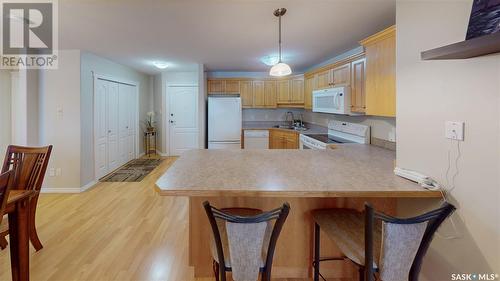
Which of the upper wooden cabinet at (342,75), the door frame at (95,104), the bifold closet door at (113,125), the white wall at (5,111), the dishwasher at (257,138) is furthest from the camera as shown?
the dishwasher at (257,138)

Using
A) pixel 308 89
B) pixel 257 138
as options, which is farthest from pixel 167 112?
pixel 308 89

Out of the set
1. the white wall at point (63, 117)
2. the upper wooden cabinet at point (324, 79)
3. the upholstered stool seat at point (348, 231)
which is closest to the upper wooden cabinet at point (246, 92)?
the upper wooden cabinet at point (324, 79)

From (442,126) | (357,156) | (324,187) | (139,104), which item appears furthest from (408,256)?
(139,104)

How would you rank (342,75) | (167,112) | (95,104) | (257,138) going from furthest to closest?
1. (167,112)
2. (257,138)
3. (95,104)
4. (342,75)

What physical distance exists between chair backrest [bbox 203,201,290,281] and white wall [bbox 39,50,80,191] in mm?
4043

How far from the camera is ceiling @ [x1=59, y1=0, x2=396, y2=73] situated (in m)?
2.54

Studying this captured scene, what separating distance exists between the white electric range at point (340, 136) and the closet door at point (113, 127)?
152 inches

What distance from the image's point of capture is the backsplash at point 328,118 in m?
3.34

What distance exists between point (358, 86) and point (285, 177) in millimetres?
2155

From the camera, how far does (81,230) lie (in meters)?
3.05

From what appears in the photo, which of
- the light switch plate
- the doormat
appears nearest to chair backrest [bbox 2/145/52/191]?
the doormat

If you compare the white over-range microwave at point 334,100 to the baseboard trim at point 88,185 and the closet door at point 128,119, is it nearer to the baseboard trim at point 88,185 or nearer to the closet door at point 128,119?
the baseboard trim at point 88,185

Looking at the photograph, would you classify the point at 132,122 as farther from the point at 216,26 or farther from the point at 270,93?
the point at 216,26

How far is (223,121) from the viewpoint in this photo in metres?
6.09
